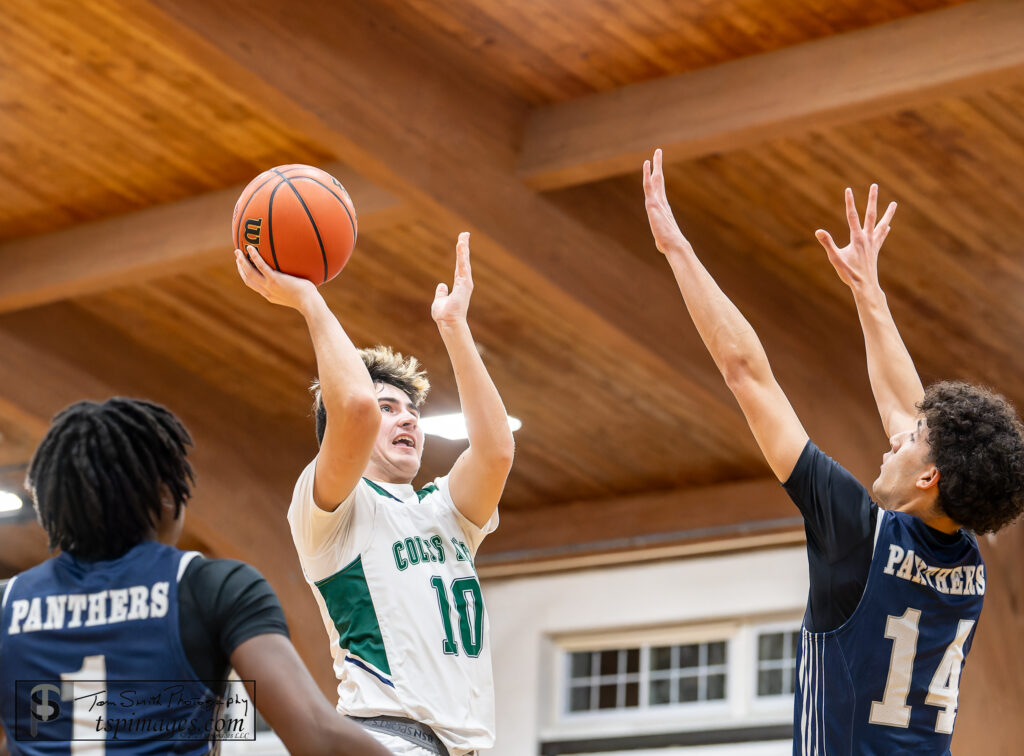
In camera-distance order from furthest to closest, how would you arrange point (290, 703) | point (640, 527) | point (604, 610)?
point (604, 610) → point (640, 527) → point (290, 703)

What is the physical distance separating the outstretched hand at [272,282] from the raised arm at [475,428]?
472 mm

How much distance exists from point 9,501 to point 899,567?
31.6ft

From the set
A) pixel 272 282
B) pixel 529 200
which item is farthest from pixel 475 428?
pixel 529 200

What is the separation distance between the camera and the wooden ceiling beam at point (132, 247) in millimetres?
7836

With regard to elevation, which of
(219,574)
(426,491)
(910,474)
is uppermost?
(426,491)

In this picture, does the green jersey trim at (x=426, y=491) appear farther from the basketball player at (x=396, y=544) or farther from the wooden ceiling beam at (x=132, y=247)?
the wooden ceiling beam at (x=132, y=247)

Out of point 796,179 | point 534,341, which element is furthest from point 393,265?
point 796,179

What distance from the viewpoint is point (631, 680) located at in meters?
11.2

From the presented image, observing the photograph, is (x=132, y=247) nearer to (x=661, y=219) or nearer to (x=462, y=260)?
(x=462, y=260)

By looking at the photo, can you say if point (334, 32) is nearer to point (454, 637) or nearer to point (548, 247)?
point (548, 247)

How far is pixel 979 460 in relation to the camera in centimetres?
329

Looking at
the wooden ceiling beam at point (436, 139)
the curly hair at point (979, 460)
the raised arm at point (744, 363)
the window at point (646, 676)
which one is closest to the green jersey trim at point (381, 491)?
the raised arm at point (744, 363)

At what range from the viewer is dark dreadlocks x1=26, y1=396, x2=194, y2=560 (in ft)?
8.42

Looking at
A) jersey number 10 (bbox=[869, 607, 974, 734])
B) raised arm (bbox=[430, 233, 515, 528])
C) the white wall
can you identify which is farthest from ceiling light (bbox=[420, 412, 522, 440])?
jersey number 10 (bbox=[869, 607, 974, 734])
